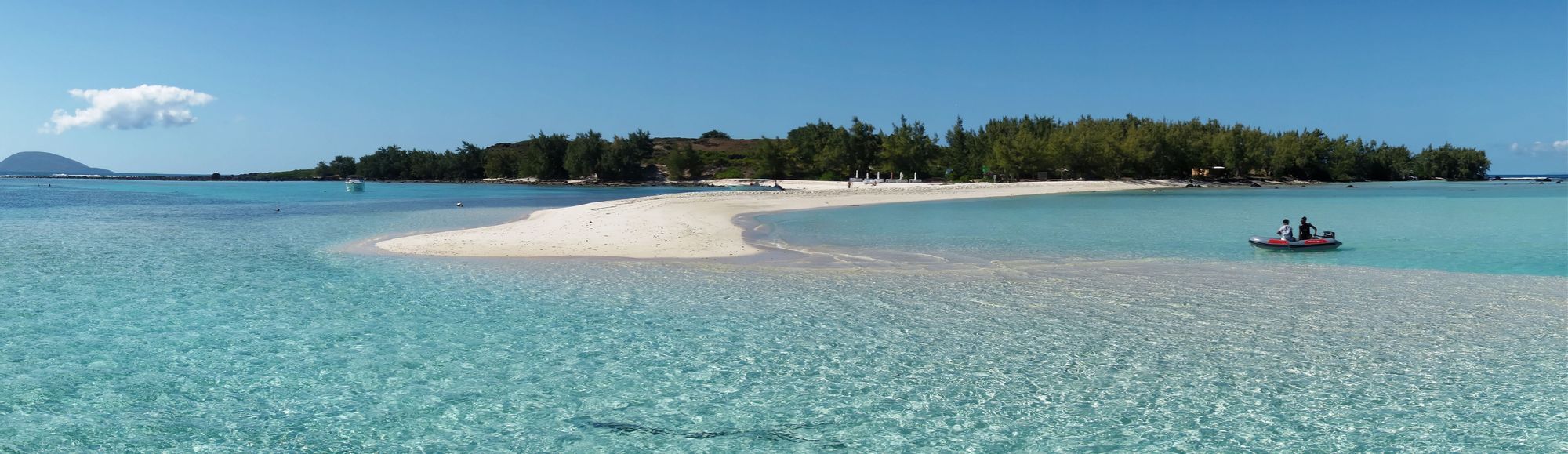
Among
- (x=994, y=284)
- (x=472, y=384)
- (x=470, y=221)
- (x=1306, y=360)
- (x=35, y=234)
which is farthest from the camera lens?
(x=470, y=221)

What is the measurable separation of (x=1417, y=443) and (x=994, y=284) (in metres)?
9.26

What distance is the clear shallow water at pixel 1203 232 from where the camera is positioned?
71.6ft

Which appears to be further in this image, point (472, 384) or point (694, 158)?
point (694, 158)

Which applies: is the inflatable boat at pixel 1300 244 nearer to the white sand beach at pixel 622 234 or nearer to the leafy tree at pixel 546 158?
the white sand beach at pixel 622 234

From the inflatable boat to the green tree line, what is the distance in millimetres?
82919

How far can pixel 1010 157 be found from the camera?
346 ft

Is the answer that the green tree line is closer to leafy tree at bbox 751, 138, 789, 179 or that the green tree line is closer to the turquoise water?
leafy tree at bbox 751, 138, 789, 179

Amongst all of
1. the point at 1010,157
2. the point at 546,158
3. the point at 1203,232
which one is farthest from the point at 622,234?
the point at 546,158

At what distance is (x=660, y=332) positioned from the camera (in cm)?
1173

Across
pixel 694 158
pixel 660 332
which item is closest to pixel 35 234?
pixel 660 332

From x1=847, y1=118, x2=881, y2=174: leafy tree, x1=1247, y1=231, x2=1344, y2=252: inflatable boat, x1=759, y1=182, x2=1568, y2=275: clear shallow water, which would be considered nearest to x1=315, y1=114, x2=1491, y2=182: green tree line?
x1=847, y1=118, x2=881, y2=174: leafy tree

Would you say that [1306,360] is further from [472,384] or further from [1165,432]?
[472,384]

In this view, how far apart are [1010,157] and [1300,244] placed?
276ft

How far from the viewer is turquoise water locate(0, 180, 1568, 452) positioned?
747 centimetres
